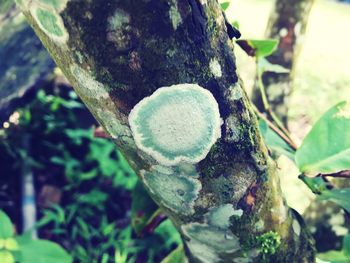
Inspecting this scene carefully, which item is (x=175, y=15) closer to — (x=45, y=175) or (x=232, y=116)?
(x=232, y=116)

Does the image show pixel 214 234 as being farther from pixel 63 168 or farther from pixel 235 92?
pixel 63 168

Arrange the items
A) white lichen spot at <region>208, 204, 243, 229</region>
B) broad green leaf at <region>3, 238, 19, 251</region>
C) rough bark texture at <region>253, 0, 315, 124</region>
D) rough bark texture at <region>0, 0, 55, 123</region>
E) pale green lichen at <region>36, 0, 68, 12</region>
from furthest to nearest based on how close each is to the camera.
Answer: rough bark texture at <region>0, 0, 55, 123</region> < rough bark texture at <region>253, 0, 315, 124</region> < broad green leaf at <region>3, 238, 19, 251</region> < white lichen spot at <region>208, 204, 243, 229</region> < pale green lichen at <region>36, 0, 68, 12</region>

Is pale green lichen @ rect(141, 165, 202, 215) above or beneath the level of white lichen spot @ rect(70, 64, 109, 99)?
beneath

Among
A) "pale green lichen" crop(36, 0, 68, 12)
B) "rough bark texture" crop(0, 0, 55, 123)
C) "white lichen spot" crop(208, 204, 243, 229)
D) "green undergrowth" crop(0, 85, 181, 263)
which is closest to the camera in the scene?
"pale green lichen" crop(36, 0, 68, 12)

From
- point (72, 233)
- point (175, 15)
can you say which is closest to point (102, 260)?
point (72, 233)

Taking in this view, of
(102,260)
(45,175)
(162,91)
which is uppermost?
(162,91)

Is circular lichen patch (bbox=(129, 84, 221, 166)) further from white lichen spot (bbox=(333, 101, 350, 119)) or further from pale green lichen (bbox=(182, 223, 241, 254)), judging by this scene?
white lichen spot (bbox=(333, 101, 350, 119))

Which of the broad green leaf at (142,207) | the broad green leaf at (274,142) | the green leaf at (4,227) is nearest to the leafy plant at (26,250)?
the green leaf at (4,227)

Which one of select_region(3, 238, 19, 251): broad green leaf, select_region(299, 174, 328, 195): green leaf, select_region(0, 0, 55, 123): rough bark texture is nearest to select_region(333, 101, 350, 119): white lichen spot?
select_region(299, 174, 328, 195): green leaf
